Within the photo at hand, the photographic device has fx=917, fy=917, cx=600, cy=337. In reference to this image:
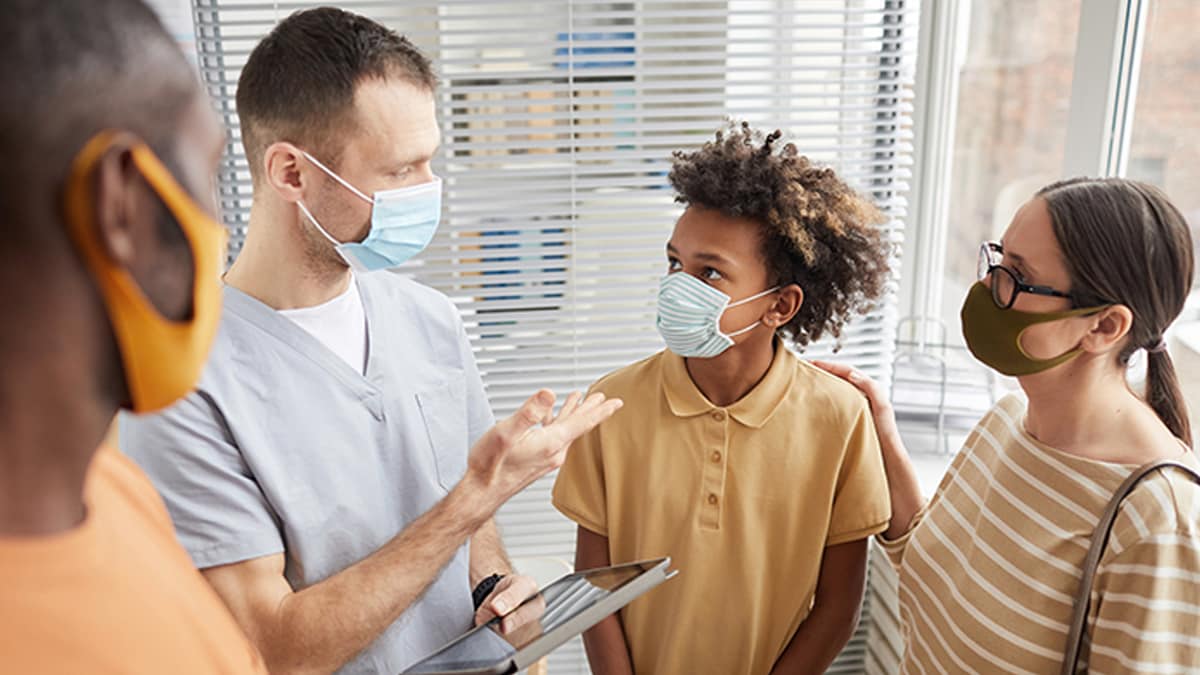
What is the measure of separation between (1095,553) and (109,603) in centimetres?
114

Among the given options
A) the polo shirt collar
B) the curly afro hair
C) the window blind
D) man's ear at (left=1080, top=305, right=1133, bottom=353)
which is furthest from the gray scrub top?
man's ear at (left=1080, top=305, right=1133, bottom=353)

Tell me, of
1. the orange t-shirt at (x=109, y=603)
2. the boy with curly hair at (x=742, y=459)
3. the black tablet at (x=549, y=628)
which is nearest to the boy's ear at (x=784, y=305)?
the boy with curly hair at (x=742, y=459)

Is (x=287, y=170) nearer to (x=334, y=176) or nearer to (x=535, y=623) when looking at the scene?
(x=334, y=176)

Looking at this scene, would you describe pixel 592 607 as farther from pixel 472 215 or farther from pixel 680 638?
pixel 472 215

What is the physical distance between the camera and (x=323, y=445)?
1.39 meters

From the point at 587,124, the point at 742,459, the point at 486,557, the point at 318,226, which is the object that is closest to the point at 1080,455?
the point at 742,459

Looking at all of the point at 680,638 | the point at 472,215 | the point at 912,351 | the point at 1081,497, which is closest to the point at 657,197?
the point at 472,215

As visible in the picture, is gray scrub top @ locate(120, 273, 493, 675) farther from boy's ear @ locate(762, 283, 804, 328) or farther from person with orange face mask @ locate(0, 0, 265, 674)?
person with orange face mask @ locate(0, 0, 265, 674)

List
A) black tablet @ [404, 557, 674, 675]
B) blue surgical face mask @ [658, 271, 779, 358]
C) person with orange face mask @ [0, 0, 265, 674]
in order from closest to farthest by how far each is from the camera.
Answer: person with orange face mask @ [0, 0, 265, 674], black tablet @ [404, 557, 674, 675], blue surgical face mask @ [658, 271, 779, 358]

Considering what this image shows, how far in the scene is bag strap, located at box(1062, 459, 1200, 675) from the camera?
1.16 metres

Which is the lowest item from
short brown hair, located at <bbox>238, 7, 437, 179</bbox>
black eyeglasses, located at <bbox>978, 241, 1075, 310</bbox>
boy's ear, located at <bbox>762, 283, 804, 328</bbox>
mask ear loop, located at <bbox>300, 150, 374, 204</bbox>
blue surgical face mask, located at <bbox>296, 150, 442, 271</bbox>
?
boy's ear, located at <bbox>762, 283, 804, 328</bbox>

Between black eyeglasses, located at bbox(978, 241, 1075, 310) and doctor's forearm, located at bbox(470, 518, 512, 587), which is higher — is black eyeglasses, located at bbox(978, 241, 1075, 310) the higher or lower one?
the higher one

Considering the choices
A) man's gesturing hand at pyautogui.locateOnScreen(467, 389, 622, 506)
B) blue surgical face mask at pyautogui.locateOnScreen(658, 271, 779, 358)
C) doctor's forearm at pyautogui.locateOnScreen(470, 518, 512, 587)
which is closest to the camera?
man's gesturing hand at pyautogui.locateOnScreen(467, 389, 622, 506)

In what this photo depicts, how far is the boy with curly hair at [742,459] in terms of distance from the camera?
1533mm
